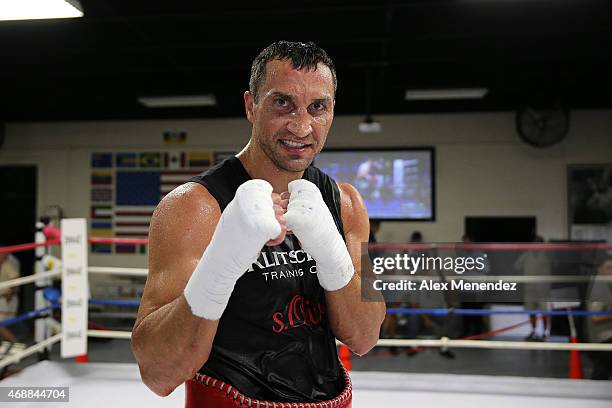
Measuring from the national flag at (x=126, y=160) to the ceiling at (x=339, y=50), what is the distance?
785 mm

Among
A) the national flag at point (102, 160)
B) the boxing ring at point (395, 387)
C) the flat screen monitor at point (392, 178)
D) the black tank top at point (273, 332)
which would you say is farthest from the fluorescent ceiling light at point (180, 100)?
the black tank top at point (273, 332)

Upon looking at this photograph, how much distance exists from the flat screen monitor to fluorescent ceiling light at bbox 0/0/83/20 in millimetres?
5307

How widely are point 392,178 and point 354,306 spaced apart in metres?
6.52

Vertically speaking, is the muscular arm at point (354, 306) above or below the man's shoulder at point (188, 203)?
below

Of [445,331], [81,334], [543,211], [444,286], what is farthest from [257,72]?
[543,211]

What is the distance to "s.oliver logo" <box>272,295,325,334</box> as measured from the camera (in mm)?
1122

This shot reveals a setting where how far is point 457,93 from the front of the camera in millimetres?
6262

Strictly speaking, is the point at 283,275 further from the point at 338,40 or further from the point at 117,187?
the point at 117,187

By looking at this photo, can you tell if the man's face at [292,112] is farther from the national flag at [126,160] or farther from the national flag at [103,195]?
the national flag at [103,195]

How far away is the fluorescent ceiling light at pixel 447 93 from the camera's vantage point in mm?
6164

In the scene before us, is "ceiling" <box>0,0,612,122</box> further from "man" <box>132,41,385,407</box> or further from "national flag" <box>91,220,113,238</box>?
"man" <box>132,41,385,407</box>

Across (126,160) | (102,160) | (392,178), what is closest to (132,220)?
(126,160)

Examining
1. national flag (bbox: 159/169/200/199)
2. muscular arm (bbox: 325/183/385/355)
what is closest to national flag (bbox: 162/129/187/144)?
national flag (bbox: 159/169/200/199)

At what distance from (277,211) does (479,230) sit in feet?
22.3
